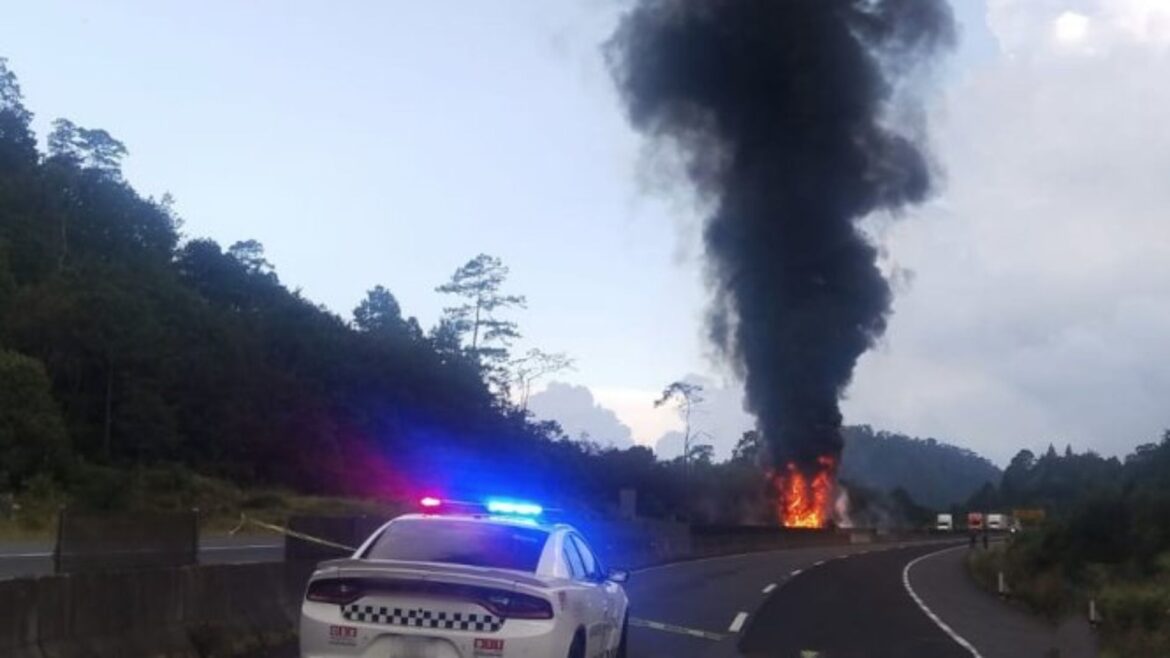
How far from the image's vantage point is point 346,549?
20.4 meters

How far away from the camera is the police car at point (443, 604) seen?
10273 millimetres

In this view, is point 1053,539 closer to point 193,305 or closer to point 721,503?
point 721,503

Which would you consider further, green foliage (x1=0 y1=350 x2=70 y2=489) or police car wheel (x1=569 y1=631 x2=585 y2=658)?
→ green foliage (x1=0 y1=350 x2=70 y2=489)

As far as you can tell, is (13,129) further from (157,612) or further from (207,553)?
(157,612)

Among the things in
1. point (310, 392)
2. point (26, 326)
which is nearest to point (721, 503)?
point (310, 392)

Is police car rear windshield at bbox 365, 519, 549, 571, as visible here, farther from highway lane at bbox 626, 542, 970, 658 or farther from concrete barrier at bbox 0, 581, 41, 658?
highway lane at bbox 626, 542, 970, 658

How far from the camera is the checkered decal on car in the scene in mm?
10273

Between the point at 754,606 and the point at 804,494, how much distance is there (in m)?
56.6

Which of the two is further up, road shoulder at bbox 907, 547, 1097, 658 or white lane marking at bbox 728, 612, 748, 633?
white lane marking at bbox 728, 612, 748, 633

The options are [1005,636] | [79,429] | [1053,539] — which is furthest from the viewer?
[79,429]

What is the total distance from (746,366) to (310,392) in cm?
2469

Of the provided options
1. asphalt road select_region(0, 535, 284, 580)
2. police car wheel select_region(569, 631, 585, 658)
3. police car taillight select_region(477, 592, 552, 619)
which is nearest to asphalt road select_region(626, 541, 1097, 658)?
police car wheel select_region(569, 631, 585, 658)

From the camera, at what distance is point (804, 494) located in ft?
270

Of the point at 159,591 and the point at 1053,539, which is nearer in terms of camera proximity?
the point at 159,591
